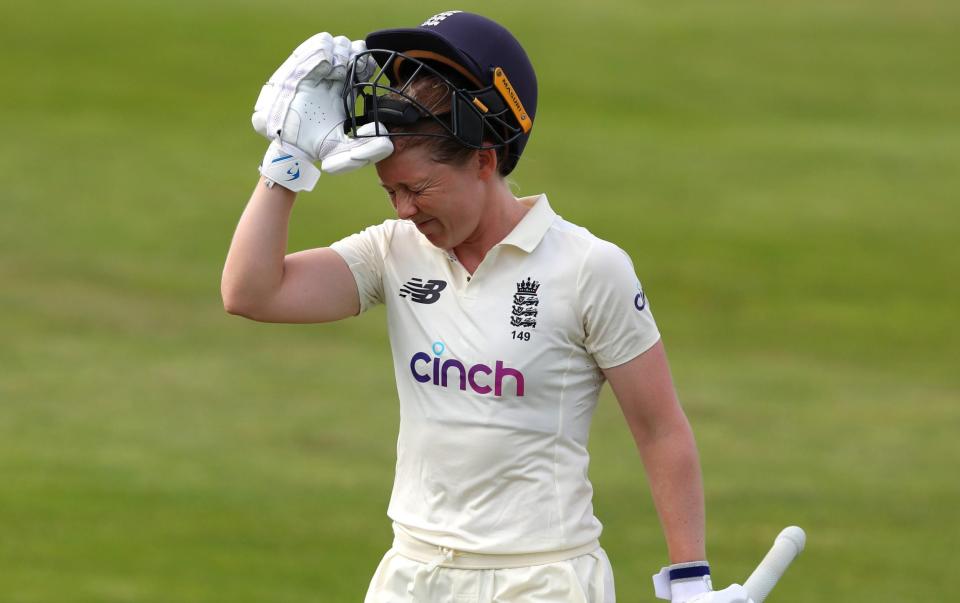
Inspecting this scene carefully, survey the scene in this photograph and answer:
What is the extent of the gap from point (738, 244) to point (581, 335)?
14173mm

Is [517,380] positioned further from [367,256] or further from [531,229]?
[367,256]

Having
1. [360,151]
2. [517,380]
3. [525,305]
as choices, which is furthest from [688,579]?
[360,151]

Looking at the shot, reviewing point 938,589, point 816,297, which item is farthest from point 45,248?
point 938,589

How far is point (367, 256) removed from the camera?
4.28m

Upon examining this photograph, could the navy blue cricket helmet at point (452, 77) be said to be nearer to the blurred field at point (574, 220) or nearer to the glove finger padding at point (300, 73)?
the glove finger padding at point (300, 73)

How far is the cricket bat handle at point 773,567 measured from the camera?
4.04 meters

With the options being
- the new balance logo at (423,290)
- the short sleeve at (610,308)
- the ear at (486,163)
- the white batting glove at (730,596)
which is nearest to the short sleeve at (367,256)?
the new balance logo at (423,290)

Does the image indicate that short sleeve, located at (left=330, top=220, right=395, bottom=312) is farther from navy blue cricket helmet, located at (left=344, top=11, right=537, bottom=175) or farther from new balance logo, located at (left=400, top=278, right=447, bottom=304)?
navy blue cricket helmet, located at (left=344, top=11, right=537, bottom=175)

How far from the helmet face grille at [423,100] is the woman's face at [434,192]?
77mm

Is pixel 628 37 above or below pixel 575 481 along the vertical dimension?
above

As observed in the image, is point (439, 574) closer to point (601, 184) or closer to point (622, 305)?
point (622, 305)

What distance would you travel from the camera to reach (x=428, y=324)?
4102 mm

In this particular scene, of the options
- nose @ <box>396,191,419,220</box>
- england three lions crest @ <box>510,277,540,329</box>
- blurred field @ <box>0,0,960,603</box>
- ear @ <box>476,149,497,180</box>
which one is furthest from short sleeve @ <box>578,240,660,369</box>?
blurred field @ <box>0,0,960,603</box>

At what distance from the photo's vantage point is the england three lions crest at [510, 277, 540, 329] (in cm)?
400
